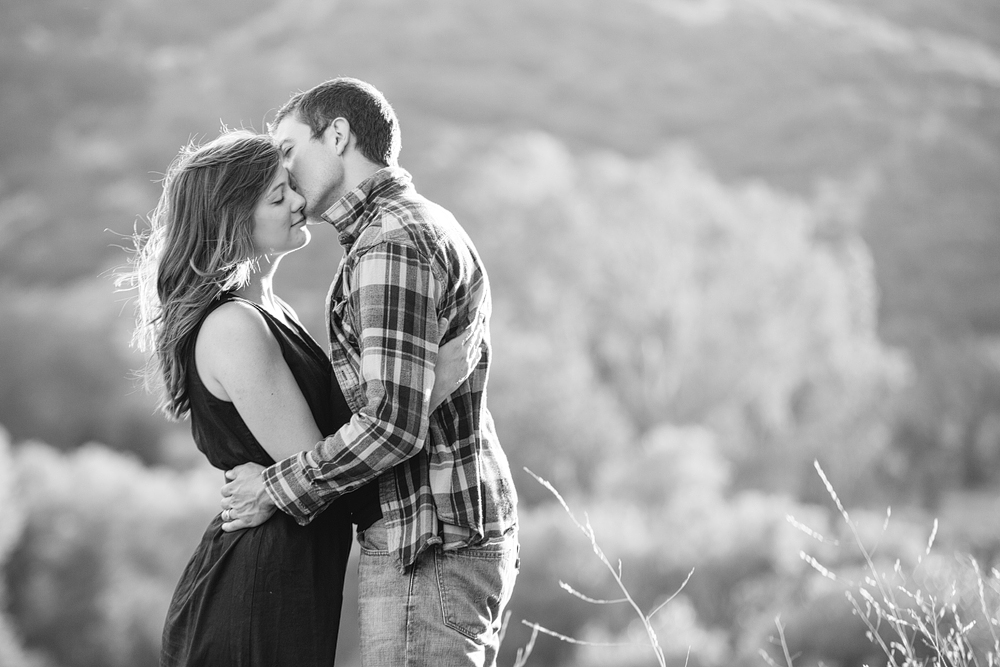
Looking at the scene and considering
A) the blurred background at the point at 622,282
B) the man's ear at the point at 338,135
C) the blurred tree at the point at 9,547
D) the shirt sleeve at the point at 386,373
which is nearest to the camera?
the shirt sleeve at the point at 386,373

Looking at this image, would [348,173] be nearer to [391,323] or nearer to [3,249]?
[391,323]

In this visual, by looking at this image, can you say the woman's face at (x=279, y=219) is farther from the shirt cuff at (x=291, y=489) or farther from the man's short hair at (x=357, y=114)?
the shirt cuff at (x=291, y=489)

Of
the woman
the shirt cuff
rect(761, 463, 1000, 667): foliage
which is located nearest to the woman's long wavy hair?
the woman

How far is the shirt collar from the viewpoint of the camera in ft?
5.88

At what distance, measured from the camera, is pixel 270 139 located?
1.88 m

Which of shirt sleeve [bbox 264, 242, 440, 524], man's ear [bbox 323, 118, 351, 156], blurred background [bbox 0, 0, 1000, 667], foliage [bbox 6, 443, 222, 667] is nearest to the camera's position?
shirt sleeve [bbox 264, 242, 440, 524]

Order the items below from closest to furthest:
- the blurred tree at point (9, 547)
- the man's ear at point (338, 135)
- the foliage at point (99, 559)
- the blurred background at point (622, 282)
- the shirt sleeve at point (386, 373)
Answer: the shirt sleeve at point (386, 373) → the man's ear at point (338, 135) → the blurred tree at point (9, 547) → the foliage at point (99, 559) → the blurred background at point (622, 282)

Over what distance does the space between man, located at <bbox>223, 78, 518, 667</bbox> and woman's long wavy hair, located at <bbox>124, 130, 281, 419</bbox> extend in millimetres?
137

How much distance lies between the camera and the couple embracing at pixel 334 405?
5.35 feet

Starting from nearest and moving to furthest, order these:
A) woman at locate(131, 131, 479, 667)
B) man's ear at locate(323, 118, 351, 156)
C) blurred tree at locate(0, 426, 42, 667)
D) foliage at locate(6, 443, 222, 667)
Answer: woman at locate(131, 131, 479, 667), man's ear at locate(323, 118, 351, 156), blurred tree at locate(0, 426, 42, 667), foliage at locate(6, 443, 222, 667)

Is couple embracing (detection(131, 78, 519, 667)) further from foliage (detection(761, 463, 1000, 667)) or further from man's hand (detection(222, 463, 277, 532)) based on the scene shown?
foliage (detection(761, 463, 1000, 667))

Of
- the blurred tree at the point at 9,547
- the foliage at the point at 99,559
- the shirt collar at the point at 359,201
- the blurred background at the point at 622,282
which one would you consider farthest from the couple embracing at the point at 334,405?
the blurred tree at the point at 9,547

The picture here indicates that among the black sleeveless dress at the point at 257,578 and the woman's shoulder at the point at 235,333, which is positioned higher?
the woman's shoulder at the point at 235,333

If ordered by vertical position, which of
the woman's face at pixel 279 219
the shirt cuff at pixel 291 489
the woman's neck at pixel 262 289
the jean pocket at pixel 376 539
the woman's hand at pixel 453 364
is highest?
the woman's face at pixel 279 219
